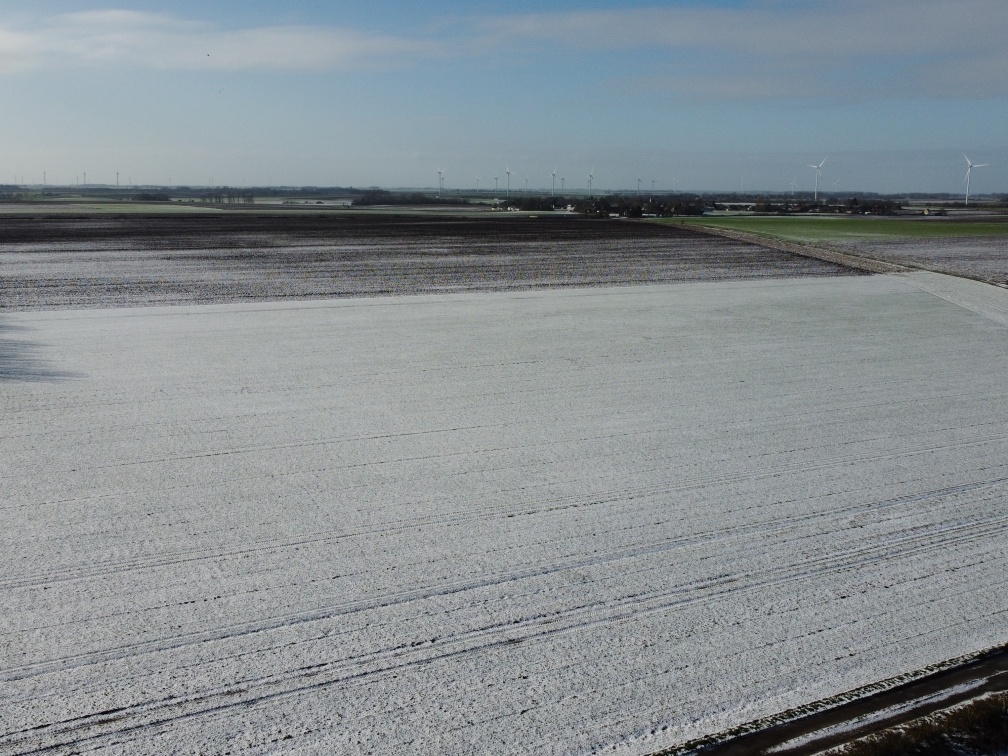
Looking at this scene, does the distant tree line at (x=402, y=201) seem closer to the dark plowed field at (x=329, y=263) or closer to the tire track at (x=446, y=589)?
the dark plowed field at (x=329, y=263)

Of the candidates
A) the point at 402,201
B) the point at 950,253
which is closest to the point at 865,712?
the point at 950,253

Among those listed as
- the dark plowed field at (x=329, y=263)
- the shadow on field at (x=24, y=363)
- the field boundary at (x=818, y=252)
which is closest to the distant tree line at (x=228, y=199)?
the dark plowed field at (x=329, y=263)

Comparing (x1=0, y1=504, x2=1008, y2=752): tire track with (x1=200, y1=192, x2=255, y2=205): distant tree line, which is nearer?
(x1=0, y1=504, x2=1008, y2=752): tire track

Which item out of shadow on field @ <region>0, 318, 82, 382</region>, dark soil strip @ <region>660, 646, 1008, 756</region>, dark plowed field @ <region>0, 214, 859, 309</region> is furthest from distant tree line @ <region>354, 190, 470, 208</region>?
dark soil strip @ <region>660, 646, 1008, 756</region>

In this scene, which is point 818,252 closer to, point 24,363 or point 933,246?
point 933,246

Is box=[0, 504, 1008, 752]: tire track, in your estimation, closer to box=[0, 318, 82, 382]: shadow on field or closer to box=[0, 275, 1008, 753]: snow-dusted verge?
box=[0, 275, 1008, 753]: snow-dusted verge
